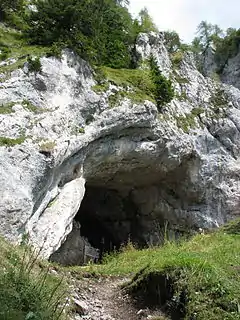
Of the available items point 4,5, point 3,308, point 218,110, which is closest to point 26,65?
point 4,5

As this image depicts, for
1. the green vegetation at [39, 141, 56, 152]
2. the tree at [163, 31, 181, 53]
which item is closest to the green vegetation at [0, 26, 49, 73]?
the green vegetation at [39, 141, 56, 152]

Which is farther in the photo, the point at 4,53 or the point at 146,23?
the point at 146,23

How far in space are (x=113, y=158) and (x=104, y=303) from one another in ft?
26.9

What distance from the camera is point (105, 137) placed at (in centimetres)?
1330

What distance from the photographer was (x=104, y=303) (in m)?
6.23

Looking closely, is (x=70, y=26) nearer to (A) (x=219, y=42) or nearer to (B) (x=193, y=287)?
(B) (x=193, y=287)

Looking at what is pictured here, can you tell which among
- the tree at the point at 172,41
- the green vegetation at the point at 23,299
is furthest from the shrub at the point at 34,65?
the tree at the point at 172,41

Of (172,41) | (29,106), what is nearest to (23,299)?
(29,106)

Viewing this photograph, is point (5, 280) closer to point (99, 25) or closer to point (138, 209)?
point (99, 25)

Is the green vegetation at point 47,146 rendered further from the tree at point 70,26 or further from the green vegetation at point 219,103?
the green vegetation at point 219,103

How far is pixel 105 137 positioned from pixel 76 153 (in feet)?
5.07

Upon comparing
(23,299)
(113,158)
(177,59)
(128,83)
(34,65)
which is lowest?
(23,299)

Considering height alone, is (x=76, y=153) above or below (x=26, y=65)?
below

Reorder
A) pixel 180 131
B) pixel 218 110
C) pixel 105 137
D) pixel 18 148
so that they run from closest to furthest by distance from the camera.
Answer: pixel 18 148 < pixel 105 137 < pixel 180 131 < pixel 218 110
